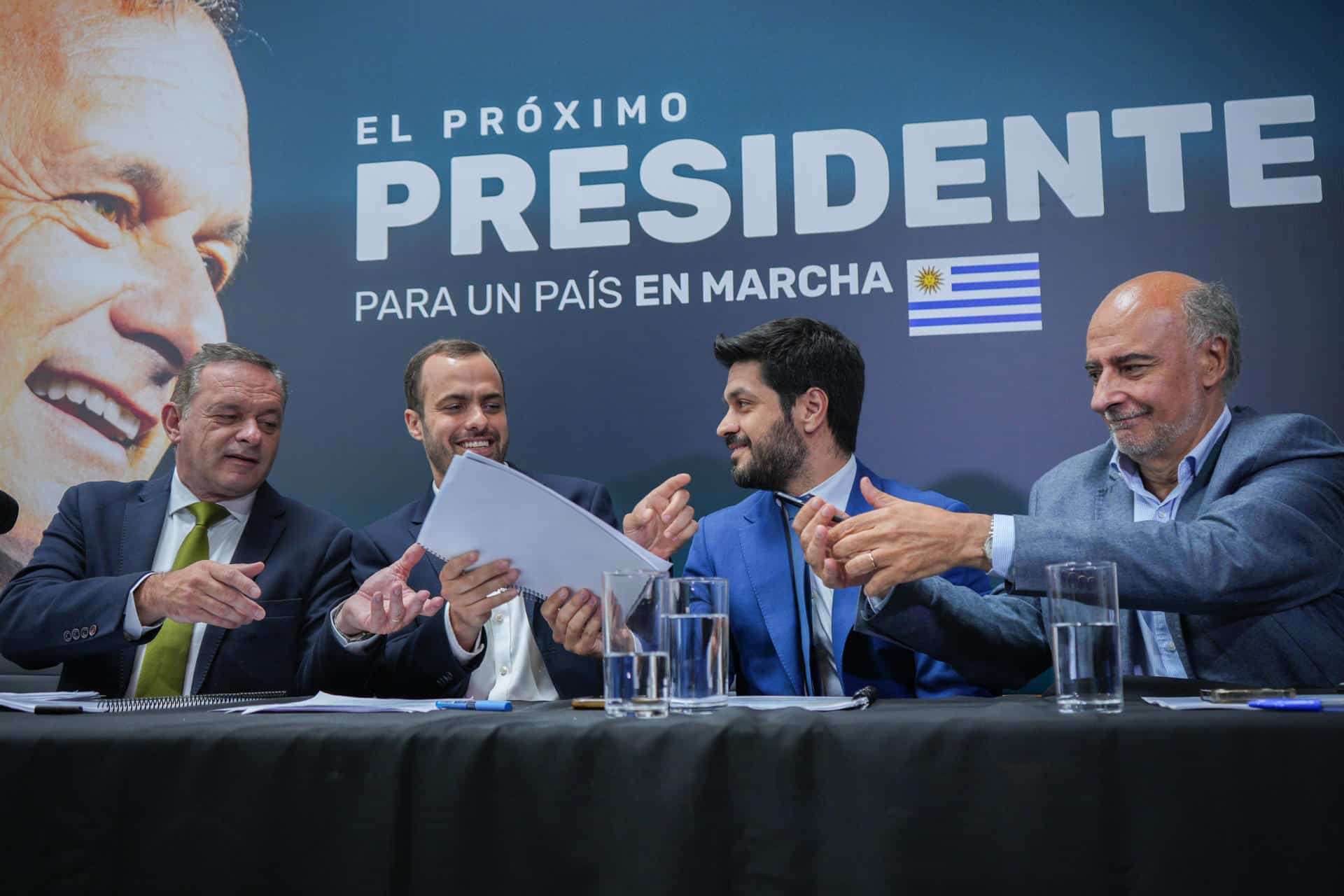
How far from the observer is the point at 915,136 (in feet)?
9.98

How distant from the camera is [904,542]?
1.58 metres

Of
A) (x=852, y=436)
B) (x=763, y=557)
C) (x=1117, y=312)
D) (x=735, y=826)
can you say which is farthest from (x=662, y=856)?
(x=852, y=436)

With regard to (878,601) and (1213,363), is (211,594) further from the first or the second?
(1213,363)

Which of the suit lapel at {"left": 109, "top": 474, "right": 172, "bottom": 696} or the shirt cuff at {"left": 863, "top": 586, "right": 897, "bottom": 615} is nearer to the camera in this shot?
the shirt cuff at {"left": 863, "top": 586, "right": 897, "bottom": 615}

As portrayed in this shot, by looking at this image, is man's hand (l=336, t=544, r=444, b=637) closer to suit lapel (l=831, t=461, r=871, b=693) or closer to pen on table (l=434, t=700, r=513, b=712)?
pen on table (l=434, t=700, r=513, b=712)

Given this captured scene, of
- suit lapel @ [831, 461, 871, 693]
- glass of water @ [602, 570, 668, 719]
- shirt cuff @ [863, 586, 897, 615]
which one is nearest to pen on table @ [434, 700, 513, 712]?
glass of water @ [602, 570, 668, 719]

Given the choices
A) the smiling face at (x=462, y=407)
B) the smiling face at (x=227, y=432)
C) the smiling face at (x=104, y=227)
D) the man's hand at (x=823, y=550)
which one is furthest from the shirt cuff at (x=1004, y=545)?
the smiling face at (x=104, y=227)

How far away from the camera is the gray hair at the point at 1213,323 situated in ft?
7.43

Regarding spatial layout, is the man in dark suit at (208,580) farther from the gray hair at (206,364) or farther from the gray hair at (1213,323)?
the gray hair at (1213,323)

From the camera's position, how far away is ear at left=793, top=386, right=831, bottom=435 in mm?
2766

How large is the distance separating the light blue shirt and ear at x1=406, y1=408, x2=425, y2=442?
1755 millimetres

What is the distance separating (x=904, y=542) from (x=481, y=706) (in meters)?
0.61

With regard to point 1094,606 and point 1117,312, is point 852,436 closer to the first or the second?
point 1117,312

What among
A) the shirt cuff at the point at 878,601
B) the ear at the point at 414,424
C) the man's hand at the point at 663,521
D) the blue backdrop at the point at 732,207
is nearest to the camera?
the shirt cuff at the point at 878,601
